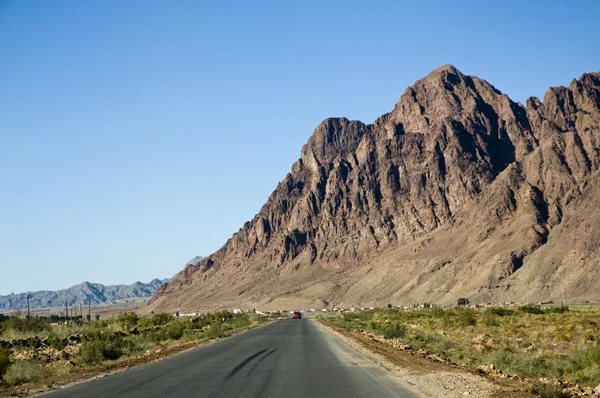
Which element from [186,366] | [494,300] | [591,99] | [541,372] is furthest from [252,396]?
[591,99]

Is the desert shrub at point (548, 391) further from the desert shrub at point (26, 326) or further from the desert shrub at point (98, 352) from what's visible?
the desert shrub at point (26, 326)

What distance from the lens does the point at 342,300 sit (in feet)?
537

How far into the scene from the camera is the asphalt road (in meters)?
15.7

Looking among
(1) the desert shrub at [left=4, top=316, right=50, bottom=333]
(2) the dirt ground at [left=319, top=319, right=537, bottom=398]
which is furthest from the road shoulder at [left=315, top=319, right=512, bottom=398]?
(1) the desert shrub at [left=4, top=316, right=50, bottom=333]

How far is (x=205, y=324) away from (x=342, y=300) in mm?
93053

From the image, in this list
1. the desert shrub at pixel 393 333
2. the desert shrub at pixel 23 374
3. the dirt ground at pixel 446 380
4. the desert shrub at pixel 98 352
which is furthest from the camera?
the desert shrub at pixel 393 333

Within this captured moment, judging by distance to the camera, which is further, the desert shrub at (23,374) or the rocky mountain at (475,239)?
the rocky mountain at (475,239)

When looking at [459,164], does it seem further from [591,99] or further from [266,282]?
[266,282]

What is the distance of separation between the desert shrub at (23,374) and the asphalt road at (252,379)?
9.11ft

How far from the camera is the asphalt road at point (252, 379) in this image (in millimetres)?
15656

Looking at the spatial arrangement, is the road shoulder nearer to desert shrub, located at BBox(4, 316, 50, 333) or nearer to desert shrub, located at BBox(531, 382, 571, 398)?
desert shrub, located at BBox(531, 382, 571, 398)

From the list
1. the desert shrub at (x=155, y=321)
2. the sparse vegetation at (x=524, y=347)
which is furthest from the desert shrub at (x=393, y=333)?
the desert shrub at (x=155, y=321)

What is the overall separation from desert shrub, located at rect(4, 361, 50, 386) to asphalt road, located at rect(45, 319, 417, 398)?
2776 millimetres

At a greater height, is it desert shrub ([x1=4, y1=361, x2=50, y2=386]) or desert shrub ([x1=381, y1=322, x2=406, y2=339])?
desert shrub ([x1=4, y1=361, x2=50, y2=386])
